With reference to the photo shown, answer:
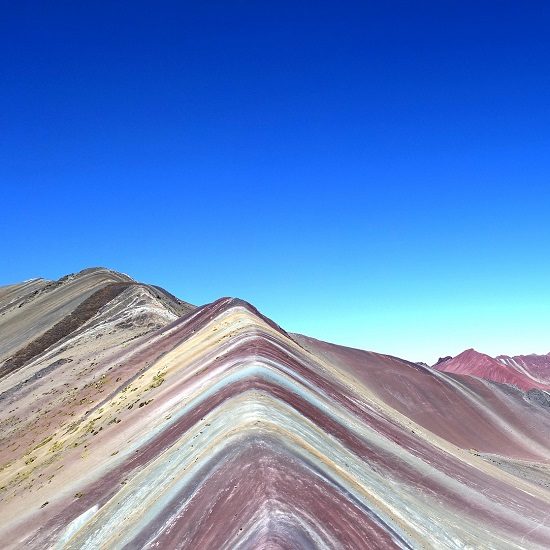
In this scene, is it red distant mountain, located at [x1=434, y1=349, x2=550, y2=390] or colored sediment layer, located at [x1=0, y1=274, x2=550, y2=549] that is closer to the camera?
colored sediment layer, located at [x1=0, y1=274, x2=550, y2=549]

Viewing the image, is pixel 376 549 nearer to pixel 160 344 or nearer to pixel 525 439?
pixel 160 344

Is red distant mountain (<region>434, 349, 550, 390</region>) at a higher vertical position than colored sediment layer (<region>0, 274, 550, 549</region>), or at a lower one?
higher

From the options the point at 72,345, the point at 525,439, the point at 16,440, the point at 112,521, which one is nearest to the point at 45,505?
the point at 112,521

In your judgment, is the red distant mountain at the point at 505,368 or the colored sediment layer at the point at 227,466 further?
the red distant mountain at the point at 505,368

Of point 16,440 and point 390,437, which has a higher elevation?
point 390,437
